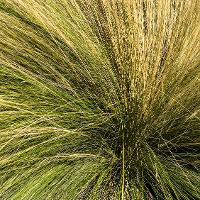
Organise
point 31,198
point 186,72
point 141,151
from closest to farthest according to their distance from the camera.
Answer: point 31,198, point 141,151, point 186,72

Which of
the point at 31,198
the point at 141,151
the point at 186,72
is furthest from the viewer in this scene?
the point at 186,72

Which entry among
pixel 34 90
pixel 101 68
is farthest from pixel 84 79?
pixel 34 90

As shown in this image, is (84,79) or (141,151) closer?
(141,151)

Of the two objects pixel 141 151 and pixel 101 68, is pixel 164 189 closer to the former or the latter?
pixel 141 151

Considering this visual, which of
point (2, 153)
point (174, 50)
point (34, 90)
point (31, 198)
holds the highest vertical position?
point (174, 50)

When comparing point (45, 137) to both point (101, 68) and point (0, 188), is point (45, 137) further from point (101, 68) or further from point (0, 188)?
point (101, 68)

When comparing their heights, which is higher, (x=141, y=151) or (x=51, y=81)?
(x=51, y=81)
